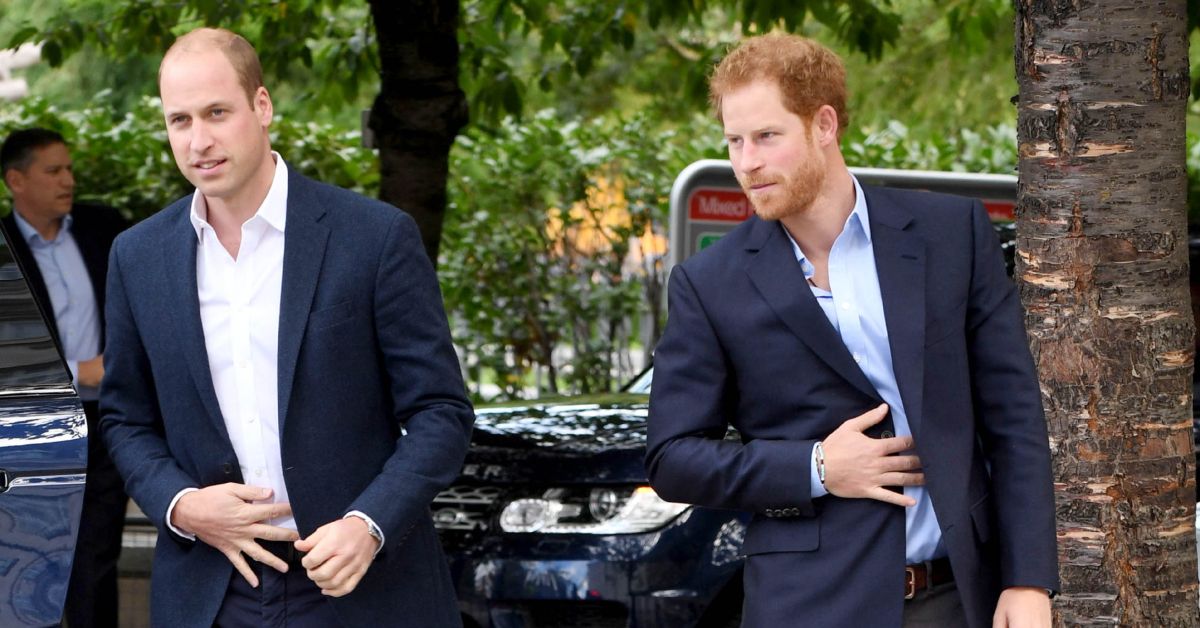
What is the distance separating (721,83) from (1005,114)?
49.6 feet

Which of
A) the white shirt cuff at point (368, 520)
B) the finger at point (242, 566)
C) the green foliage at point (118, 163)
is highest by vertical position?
the green foliage at point (118, 163)

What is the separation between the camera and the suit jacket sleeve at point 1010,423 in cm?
286

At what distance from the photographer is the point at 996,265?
→ 300cm

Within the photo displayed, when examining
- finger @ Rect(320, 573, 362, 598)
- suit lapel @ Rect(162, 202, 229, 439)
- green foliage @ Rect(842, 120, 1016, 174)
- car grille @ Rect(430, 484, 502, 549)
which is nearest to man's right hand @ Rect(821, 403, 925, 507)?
finger @ Rect(320, 573, 362, 598)

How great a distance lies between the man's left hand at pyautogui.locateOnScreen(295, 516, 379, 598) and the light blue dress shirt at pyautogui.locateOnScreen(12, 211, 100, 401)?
3.68m

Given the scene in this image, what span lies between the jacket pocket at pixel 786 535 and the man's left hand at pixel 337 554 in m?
0.67

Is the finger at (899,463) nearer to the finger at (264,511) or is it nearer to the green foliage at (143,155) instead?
the finger at (264,511)

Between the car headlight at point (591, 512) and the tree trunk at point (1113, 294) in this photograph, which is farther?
the car headlight at point (591, 512)

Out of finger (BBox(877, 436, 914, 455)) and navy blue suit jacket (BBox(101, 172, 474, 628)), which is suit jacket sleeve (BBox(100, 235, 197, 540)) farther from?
finger (BBox(877, 436, 914, 455))

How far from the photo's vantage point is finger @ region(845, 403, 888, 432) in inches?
112

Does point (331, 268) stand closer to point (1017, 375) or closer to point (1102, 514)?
point (1017, 375)

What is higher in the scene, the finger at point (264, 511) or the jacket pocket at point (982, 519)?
the finger at point (264, 511)

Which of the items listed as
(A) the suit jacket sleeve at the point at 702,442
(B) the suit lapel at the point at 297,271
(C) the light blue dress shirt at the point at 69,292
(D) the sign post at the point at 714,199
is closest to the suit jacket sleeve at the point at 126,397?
(B) the suit lapel at the point at 297,271

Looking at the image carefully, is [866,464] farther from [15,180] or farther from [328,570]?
[15,180]
